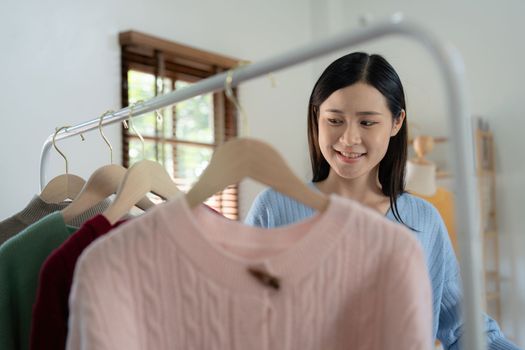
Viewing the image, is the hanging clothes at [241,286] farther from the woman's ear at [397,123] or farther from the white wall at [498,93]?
the white wall at [498,93]

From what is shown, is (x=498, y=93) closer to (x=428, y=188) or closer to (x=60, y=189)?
(x=428, y=188)

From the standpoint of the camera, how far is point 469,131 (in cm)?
63

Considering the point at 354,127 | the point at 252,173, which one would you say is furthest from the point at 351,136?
the point at 252,173

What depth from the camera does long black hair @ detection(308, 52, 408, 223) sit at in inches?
45.4

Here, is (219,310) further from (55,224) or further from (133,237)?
(55,224)

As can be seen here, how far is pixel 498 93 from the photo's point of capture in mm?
3568

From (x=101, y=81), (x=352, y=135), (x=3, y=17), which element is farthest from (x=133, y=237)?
(x=101, y=81)

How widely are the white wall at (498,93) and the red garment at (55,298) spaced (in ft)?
9.91

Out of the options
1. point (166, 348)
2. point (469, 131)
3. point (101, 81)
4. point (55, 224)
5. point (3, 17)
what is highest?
point (3, 17)

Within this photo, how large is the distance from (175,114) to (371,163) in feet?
6.64

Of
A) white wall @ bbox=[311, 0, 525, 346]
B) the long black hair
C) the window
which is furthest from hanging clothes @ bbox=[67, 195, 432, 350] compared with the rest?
white wall @ bbox=[311, 0, 525, 346]

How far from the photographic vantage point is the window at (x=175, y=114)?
110 inches

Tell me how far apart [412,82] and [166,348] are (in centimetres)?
344

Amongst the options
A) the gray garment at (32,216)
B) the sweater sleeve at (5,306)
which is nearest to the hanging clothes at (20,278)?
the sweater sleeve at (5,306)
